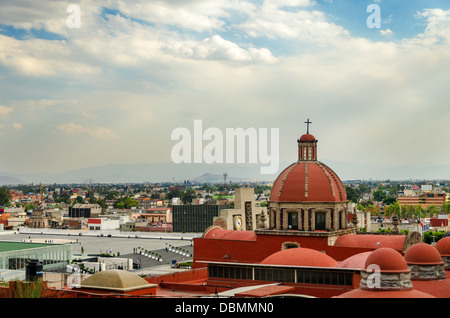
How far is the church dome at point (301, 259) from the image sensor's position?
30.1 m

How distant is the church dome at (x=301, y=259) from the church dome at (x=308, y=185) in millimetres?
7559

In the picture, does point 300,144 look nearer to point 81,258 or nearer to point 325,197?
point 325,197

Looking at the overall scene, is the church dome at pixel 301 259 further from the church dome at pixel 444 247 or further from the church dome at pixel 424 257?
the church dome at pixel 444 247

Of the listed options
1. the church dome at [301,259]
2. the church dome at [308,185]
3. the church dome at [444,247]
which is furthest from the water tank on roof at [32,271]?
the church dome at [308,185]

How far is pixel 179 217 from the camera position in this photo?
113 metres

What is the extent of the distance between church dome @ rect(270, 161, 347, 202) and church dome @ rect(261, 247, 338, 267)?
7.56 metres

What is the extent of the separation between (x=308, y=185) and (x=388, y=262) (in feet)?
57.2

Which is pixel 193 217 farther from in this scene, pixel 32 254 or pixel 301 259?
pixel 301 259

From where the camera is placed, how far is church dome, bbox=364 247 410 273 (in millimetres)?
21406

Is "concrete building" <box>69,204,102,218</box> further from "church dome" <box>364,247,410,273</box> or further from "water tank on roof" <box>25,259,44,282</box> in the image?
"church dome" <box>364,247,410,273</box>

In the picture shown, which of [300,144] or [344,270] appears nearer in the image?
[344,270]
